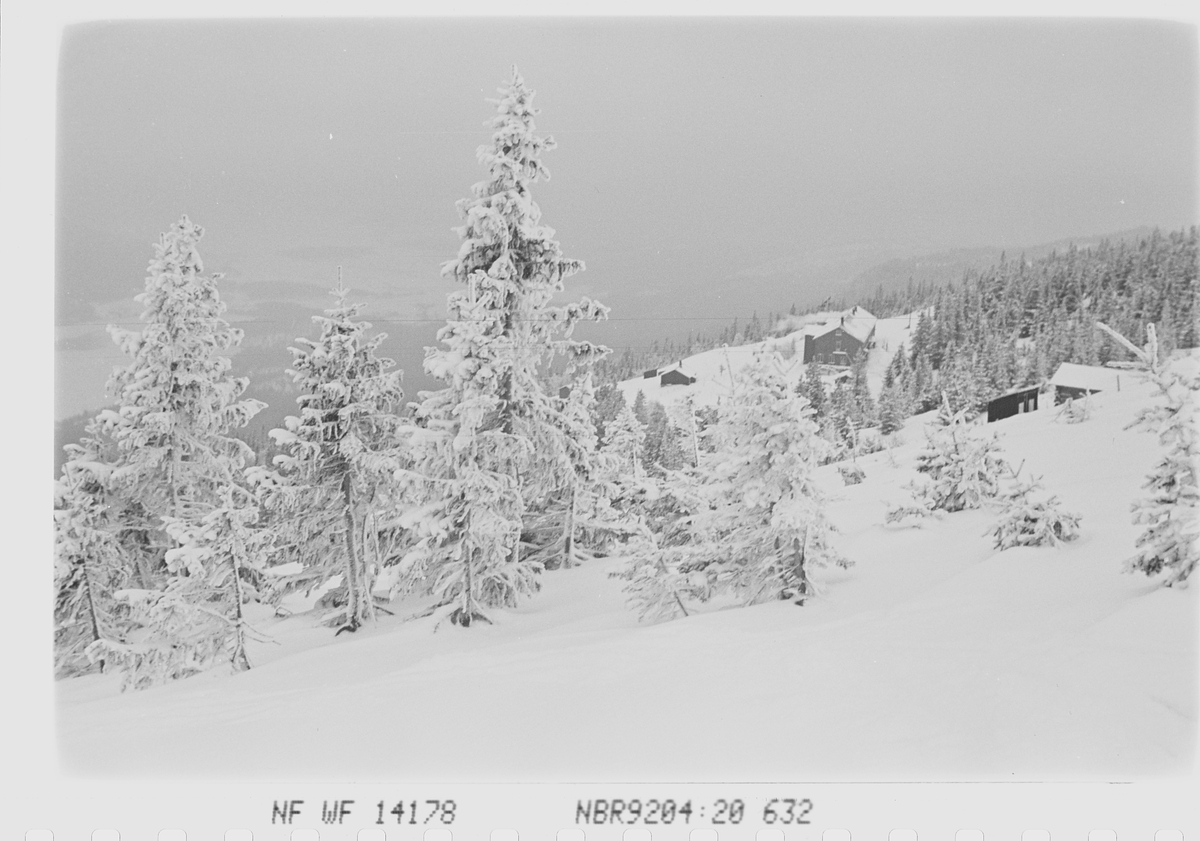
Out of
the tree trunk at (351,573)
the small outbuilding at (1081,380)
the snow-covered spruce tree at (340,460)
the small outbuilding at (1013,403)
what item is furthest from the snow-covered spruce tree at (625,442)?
the small outbuilding at (1081,380)

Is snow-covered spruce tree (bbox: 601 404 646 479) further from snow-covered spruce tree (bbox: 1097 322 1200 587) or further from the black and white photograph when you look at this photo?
snow-covered spruce tree (bbox: 1097 322 1200 587)

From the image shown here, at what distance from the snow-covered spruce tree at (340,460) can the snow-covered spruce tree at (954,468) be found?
338 cm

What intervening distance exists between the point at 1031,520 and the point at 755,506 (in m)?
1.75

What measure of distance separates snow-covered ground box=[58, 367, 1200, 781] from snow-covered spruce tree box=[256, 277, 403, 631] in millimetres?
509

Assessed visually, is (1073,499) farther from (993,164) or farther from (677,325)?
(677,325)

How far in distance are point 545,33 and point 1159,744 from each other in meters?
5.94

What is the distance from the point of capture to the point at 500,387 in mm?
4617

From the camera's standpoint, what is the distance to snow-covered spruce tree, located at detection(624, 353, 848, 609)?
14.6 feet

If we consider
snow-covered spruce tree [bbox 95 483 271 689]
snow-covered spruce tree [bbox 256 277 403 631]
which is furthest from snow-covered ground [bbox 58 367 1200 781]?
snow-covered spruce tree [bbox 256 277 403 631]

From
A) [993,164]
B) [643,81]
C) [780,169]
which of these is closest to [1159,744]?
[993,164]

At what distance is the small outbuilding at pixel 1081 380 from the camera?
4.61m

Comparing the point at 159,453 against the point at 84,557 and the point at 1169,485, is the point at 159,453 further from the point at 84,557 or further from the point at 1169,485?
the point at 1169,485

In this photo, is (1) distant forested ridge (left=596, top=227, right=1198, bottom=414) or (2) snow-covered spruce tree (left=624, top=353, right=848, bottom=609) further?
(1) distant forested ridge (left=596, top=227, right=1198, bottom=414)

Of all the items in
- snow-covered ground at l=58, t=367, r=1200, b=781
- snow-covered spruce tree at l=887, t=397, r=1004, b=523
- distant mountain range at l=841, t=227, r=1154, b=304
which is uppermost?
distant mountain range at l=841, t=227, r=1154, b=304
